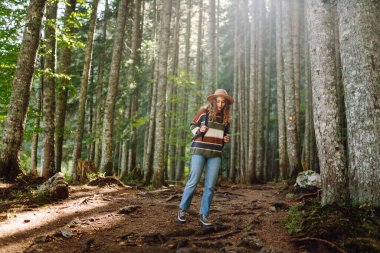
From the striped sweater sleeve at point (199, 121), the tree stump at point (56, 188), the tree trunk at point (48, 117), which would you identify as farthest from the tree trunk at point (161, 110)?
the striped sweater sleeve at point (199, 121)

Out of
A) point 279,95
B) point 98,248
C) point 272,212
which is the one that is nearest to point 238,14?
point 279,95

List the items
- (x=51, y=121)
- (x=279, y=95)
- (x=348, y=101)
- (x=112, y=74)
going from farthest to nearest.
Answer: (x=279, y=95), (x=112, y=74), (x=51, y=121), (x=348, y=101)

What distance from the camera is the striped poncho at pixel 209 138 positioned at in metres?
5.47

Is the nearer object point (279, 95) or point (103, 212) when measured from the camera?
point (103, 212)

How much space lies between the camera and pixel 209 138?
551 cm

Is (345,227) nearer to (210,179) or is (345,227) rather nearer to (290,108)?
(210,179)

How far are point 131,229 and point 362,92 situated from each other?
14.7 ft

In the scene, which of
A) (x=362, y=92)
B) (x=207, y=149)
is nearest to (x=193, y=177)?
(x=207, y=149)

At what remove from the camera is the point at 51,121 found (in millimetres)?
11195

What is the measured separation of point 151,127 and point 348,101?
11.1 metres

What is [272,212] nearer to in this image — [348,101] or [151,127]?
[348,101]

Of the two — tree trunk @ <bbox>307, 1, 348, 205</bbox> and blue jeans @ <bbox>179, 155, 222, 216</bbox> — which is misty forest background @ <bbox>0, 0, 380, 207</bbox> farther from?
blue jeans @ <bbox>179, 155, 222, 216</bbox>

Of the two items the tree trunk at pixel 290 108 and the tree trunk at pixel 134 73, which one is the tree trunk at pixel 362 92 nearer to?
the tree trunk at pixel 290 108

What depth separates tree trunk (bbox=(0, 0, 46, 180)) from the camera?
7902 millimetres
